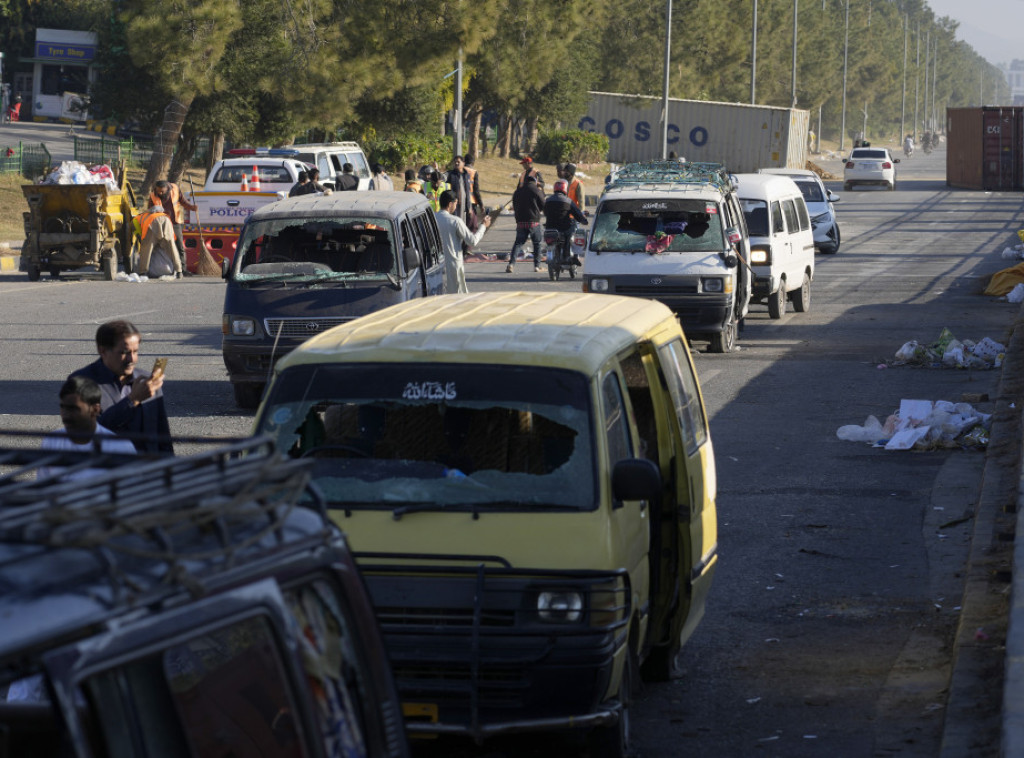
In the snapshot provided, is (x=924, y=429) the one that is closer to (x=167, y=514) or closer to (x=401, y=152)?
(x=167, y=514)

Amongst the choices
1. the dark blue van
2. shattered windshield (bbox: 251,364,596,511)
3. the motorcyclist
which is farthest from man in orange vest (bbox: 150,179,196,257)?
shattered windshield (bbox: 251,364,596,511)

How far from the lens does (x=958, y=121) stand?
64875 millimetres

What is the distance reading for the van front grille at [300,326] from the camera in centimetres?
1314

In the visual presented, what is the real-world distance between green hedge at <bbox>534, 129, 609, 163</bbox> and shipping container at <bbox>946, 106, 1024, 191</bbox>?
50.4 ft

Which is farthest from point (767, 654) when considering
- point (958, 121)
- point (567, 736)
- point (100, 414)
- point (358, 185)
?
point (958, 121)

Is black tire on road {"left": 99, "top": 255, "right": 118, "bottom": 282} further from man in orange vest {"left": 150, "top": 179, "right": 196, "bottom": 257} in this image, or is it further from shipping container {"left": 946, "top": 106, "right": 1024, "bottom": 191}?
shipping container {"left": 946, "top": 106, "right": 1024, "bottom": 191}

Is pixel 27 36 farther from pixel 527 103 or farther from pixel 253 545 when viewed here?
pixel 253 545

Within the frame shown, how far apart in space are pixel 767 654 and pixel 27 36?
83.8 meters

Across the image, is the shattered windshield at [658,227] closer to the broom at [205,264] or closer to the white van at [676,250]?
the white van at [676,250]

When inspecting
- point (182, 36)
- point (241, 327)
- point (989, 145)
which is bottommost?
point (241, 327)

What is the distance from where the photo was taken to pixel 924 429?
12.8 meters

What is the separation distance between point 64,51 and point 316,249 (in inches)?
2807

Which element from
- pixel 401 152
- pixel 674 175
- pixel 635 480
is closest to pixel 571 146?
pixel 401 152

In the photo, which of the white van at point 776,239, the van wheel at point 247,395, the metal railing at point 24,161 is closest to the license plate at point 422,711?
the van wheel at point 247,395
